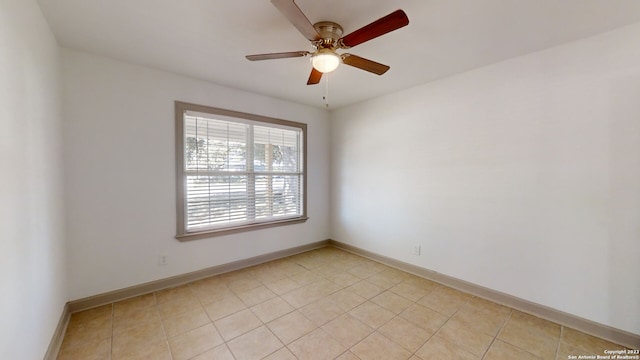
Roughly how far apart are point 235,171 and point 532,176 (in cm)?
339

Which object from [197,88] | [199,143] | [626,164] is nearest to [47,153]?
[199,143]

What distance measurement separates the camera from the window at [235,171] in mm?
3049

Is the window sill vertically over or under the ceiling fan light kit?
under

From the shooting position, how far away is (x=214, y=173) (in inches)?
128

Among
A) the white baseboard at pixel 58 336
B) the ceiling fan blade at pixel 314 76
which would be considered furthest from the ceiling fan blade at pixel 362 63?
the white baseboard at pixel 58 336

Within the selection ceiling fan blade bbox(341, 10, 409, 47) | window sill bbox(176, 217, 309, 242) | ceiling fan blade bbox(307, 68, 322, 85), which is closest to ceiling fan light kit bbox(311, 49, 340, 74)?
ceiling fan blade bbox(341, 10, 409, 47)

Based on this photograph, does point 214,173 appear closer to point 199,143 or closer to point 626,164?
point 199,143

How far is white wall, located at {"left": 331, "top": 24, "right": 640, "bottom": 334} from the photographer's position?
2006 millimetres

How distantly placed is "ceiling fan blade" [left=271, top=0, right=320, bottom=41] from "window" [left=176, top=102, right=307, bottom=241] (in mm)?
→ 1986

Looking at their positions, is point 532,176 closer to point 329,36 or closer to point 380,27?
point 380,27

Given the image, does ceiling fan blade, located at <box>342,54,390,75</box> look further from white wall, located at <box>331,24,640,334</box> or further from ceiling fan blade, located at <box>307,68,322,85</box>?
white wall, located at <box>331,24,640,334</box>

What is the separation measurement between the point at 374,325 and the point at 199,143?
2.82 meters

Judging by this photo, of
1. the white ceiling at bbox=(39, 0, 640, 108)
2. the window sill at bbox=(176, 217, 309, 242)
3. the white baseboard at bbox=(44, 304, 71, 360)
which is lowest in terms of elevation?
the white baseboard at bbox=(44, 304, 71, 360)

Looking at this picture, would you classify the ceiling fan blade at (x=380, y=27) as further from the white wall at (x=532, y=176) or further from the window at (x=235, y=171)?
Result: the window at (x=235, y=171)
